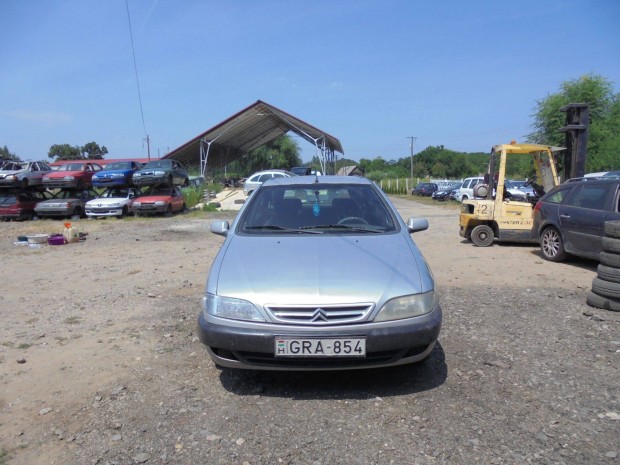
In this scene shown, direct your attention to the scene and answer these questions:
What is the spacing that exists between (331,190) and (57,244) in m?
10.3

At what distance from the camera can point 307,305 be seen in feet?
10.4

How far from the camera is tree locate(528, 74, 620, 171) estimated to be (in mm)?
27859

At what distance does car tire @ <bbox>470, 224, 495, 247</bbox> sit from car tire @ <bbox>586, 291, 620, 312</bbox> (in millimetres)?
5220

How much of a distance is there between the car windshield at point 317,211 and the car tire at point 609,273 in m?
2.70

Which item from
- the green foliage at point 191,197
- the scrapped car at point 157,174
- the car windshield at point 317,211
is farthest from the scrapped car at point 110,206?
the car windshield at point 317,211

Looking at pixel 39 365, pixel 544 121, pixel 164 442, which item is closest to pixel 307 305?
pixel 164 442

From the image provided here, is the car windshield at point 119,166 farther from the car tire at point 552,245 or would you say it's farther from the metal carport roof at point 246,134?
the car tire at point 552,245

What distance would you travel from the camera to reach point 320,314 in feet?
10.4

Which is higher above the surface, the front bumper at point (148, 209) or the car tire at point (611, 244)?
the car tire at point (611, 244)

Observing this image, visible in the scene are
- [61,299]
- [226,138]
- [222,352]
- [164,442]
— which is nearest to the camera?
[164,442]

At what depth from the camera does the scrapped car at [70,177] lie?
69.9 ft

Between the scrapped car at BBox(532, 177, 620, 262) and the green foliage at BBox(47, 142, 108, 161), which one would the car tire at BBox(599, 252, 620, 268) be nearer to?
the scrapped car at BBox(532, 177, 620, 262)

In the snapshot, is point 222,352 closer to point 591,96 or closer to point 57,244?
point 57,244

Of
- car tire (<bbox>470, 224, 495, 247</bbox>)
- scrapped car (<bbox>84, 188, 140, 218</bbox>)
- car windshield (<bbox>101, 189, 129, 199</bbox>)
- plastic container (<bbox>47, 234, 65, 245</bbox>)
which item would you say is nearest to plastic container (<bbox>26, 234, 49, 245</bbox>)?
plastic container (<bbox>47, 234, 65, 245</bbox>)
